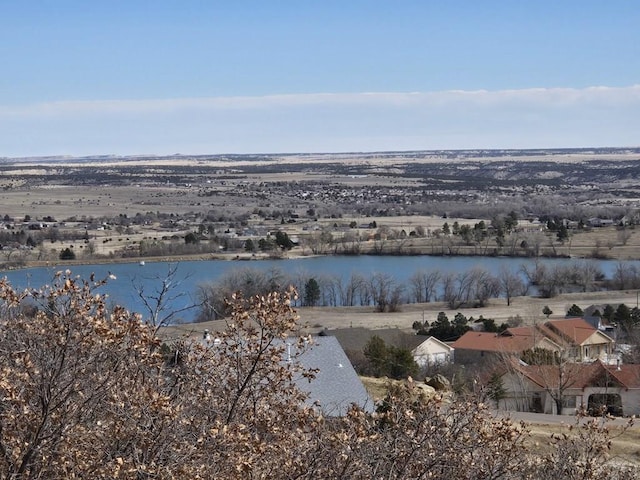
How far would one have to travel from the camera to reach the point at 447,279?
35219mm

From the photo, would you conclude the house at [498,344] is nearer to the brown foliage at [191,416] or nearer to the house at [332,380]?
the house at [332,380]

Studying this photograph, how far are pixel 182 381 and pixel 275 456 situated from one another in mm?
→ 854

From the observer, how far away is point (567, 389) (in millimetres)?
16156

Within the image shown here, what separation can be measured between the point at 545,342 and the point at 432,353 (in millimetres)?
2854

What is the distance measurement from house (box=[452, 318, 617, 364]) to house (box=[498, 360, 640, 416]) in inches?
98.4

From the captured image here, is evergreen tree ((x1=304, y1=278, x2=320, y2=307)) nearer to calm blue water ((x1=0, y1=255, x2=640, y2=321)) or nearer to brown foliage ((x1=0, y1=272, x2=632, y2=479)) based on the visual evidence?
calm blue water ((x1=0, y1=255, x2=640, y2=321))

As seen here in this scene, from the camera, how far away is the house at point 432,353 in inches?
839

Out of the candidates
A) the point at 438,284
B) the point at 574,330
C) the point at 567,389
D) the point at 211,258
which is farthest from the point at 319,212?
the point at 567,389

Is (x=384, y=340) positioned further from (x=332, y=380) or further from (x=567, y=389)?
(x=332, y=380)

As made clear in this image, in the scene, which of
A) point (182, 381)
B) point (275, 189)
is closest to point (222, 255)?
point (182, 381)

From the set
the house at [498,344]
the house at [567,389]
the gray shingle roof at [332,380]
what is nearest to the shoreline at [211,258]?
the house at [498,344]

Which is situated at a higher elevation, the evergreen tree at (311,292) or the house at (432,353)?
the house at (432,353)

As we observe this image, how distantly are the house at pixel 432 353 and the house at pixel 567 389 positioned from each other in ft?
14.4

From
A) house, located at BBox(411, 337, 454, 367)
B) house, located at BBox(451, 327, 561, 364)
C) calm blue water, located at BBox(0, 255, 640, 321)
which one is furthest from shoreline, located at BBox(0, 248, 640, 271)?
house, located at BBox(451, 327, 561, 364)
